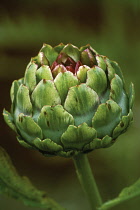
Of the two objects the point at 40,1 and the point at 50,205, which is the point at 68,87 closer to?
the point at 50,205

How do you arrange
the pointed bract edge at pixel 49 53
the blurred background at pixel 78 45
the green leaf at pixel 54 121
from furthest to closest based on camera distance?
the blurred background at pixel 78 45 → the pointed bract edge at pixel 49 53 → the green leaf at pixel 54 121

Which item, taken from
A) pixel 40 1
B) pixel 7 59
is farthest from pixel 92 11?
pixel 7 59

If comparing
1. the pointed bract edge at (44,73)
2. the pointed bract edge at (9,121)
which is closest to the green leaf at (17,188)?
the pointed bract edge at (9,121)

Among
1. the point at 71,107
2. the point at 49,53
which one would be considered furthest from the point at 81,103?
the point at 49,53

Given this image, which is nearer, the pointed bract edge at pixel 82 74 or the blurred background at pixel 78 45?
the pointed bract edge at pixel 82 74

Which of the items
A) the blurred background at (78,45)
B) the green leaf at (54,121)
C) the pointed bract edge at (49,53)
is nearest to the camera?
the green leaf at (54,121)

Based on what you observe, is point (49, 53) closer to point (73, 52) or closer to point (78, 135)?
point (73, 52)

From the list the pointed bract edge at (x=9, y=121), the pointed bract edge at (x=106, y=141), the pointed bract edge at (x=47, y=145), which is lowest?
the pointed bract edge at (x=106, y=141)

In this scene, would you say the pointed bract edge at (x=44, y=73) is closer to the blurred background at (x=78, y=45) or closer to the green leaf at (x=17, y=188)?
the green leaf at (x=17, y=188)
